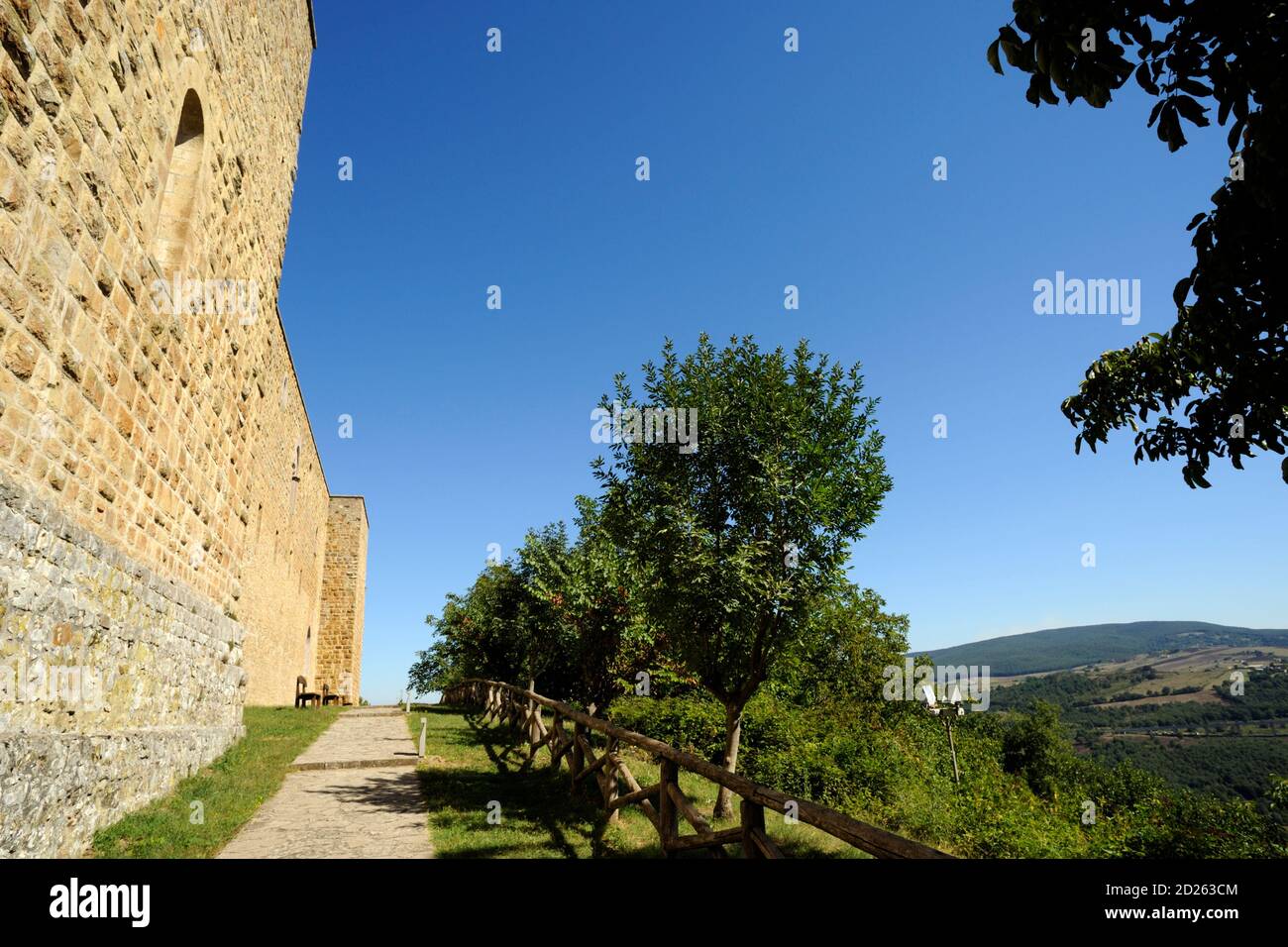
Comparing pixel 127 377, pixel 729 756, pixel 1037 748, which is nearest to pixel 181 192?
pixel 127 377

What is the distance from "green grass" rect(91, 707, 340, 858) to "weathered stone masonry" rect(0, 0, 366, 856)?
203 millimetres

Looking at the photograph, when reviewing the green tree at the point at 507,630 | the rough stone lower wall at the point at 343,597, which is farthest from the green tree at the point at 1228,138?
the rough stone lower wall at the point at 343,597

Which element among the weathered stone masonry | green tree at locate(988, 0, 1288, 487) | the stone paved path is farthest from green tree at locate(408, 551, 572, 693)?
green tree at locate(988, 0, 1288, 487)

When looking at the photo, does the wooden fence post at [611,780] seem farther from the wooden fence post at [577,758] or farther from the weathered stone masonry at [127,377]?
the weathered stone masonry at [127,377]

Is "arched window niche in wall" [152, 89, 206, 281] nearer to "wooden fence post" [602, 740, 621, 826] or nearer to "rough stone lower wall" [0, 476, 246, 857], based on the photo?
"rough stone lower wall" [0, 476, 246, 857]

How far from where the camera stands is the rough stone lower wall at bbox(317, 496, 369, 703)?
3184 centimetres

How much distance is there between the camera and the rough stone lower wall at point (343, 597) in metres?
31.8

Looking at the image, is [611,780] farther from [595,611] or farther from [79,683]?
[595,611]

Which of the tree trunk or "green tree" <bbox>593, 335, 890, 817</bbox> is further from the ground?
"green tree" <bbox>593, 335, 890, 817</bbox>

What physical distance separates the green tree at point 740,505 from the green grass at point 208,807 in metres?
5.59

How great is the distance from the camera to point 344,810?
7.42 metres
